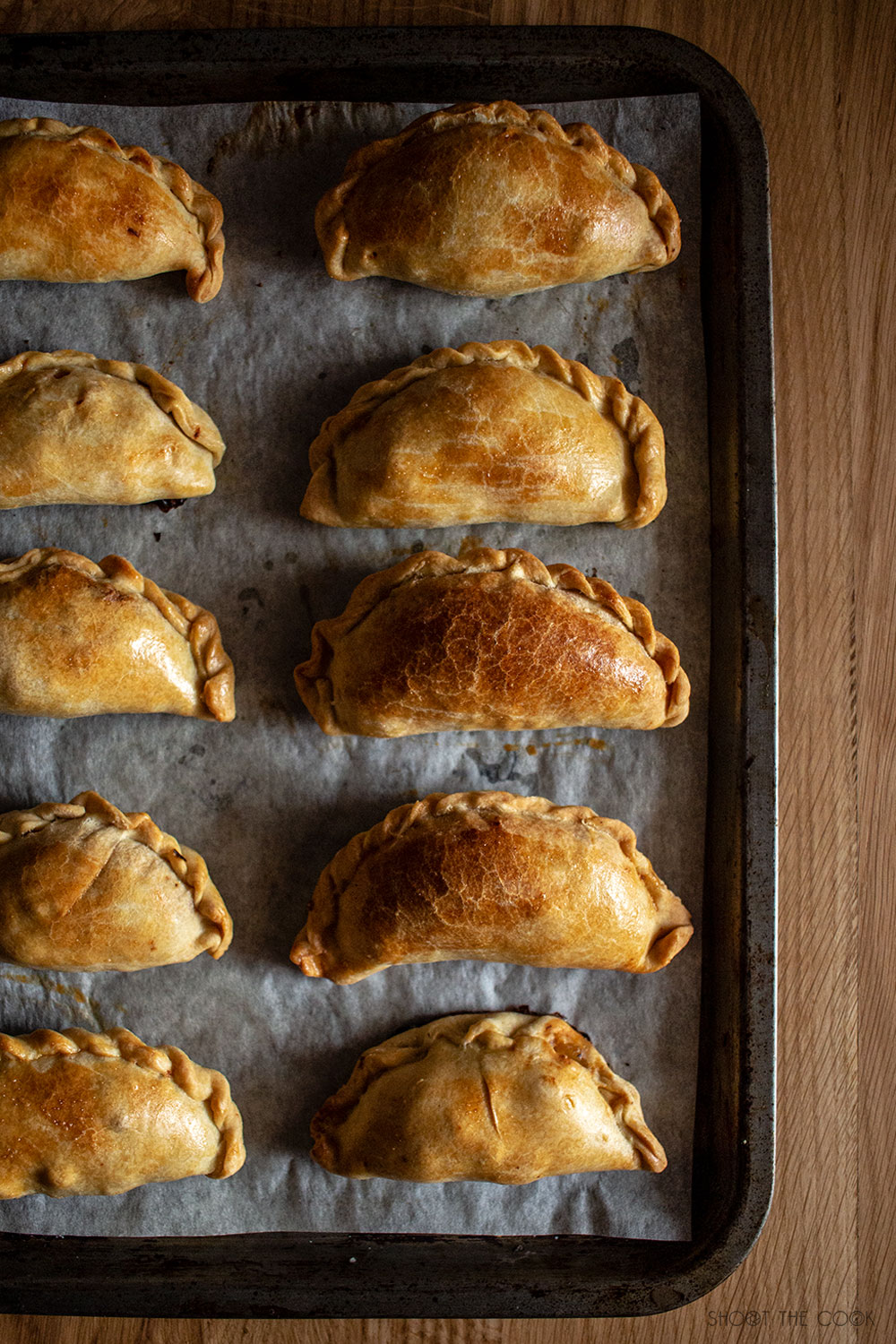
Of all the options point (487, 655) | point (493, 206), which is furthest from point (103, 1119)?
point (493, 206)

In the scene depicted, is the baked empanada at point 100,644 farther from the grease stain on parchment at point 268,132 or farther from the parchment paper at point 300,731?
the grease stain on parchment at point 268,132

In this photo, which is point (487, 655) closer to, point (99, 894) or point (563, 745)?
point (563, 745)

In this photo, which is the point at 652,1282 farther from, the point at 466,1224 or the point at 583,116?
the point at 583,116

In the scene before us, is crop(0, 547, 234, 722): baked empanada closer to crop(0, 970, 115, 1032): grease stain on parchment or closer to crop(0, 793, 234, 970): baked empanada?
crop(0, 793, 234, 970): baked empanada

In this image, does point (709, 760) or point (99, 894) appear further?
point (709, 760)

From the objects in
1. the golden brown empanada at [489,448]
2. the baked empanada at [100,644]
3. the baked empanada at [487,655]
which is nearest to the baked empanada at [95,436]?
the baked empanada at [100,644]

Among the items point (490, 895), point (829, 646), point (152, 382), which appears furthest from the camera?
point (829, 646)
